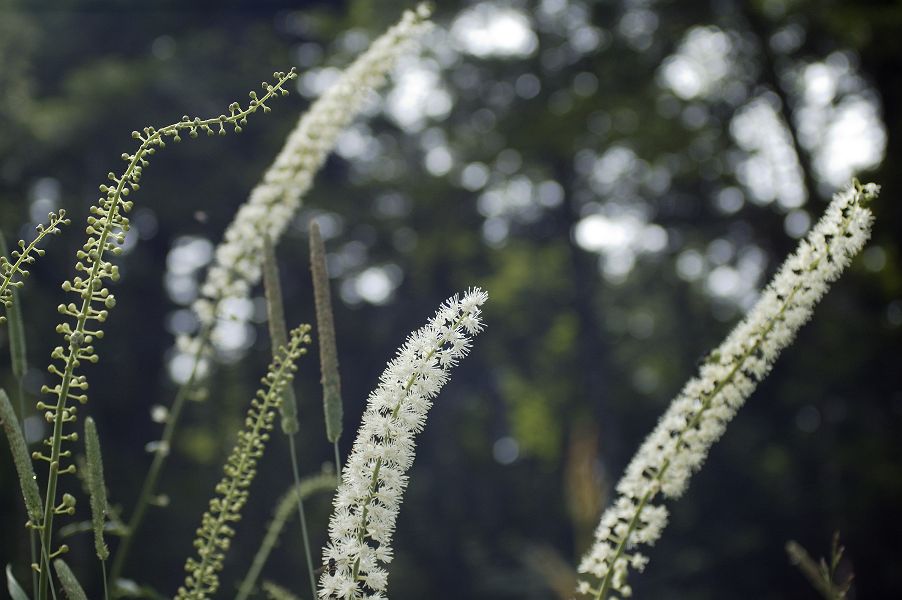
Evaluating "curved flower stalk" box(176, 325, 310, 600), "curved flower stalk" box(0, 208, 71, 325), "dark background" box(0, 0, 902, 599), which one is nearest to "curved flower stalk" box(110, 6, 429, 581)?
"curved flower stalk" box(176, 325, 310, 600)

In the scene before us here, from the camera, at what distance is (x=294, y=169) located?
2.15m

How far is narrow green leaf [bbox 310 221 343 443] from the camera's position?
1574 mm

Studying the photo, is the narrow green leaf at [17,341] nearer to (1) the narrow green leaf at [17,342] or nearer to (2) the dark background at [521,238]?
(1) the narrow green leaf at [17,342]

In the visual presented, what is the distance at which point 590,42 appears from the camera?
1755cm

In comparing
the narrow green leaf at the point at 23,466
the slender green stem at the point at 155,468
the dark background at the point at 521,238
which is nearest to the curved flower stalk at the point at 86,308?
the narrow green leaf at the point at 23,466

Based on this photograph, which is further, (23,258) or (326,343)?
(326,343)

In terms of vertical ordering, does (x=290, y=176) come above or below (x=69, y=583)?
above

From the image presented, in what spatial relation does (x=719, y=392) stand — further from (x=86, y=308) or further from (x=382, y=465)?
(x=86, y=308)

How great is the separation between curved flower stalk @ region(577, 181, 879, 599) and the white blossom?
1.05 metres

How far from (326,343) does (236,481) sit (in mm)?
299

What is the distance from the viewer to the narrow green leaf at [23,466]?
1.15 m

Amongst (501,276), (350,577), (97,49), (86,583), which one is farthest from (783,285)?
(97,49)

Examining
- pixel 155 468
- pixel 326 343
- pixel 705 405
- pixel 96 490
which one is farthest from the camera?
pixel 155 468

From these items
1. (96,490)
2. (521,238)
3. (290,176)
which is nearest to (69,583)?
(96,490)
